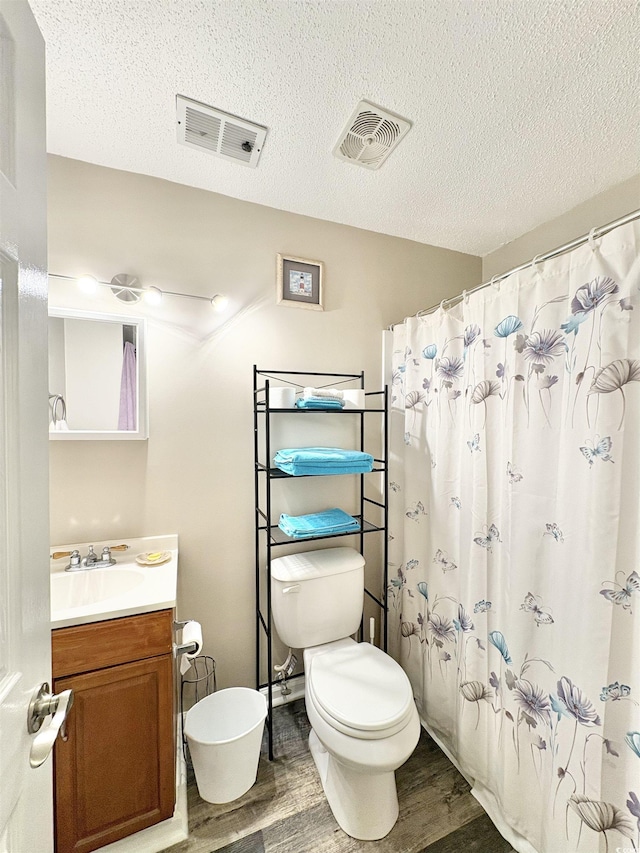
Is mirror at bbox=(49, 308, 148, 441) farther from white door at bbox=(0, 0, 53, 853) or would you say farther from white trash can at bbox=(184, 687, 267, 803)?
white trash can at bbox=(184, 687, 267, 803)

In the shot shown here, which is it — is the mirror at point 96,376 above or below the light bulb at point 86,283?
below

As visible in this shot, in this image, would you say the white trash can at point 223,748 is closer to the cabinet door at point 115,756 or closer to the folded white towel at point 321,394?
the cabinet door at point 115,756

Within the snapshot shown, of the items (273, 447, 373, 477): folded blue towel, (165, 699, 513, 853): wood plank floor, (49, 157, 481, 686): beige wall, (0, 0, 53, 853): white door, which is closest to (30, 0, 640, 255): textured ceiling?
(49, 157, 481, 686): beige wall

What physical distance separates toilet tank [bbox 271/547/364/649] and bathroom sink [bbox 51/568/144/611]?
1.91ft

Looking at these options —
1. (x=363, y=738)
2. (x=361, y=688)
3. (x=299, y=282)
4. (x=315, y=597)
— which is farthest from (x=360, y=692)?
(x=299, y=282)

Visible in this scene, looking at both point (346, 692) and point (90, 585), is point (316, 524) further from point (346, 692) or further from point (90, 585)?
point (90, 585)

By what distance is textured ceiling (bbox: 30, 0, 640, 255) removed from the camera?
0.90 metres

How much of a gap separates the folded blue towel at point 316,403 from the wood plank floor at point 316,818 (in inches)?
59.0

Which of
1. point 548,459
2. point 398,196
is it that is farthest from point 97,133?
point 548,459

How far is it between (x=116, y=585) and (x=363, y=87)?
1.92 meters

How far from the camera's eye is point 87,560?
1351 millimetres

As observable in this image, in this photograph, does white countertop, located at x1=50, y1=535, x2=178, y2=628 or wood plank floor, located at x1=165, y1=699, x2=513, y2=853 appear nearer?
white countertop, located at x1=50, y1=535, x2=178, y2=628

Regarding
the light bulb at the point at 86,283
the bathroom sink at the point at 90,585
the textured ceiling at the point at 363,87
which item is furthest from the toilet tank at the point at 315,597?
the textured ceiling at the point at 363,87

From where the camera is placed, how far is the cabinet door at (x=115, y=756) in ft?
3.34
